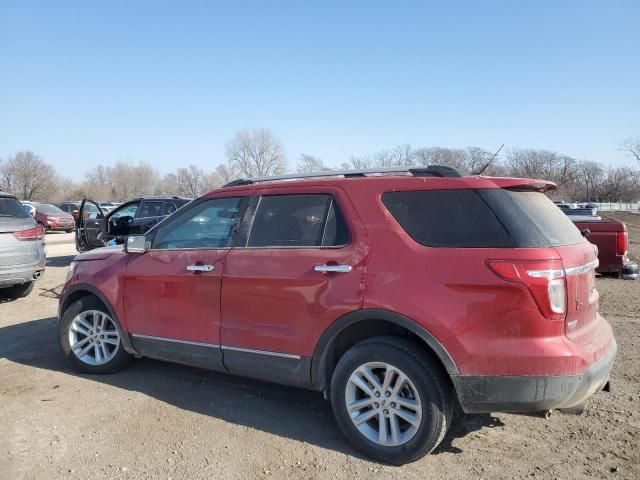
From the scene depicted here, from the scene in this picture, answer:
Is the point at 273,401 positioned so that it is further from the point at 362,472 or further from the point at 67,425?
the point at 67,425

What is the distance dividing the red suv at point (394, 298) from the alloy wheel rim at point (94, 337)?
811mm

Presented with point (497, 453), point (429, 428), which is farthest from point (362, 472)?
point (497, 453)

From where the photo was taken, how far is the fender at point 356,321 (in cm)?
297

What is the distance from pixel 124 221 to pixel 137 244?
865 centimetres

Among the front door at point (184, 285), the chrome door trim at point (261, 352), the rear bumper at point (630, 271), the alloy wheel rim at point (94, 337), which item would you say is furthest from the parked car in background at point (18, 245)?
the rear bumper at point (630, 271)

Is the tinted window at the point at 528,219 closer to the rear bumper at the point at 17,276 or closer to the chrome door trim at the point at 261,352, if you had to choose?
the chrome door trim at the point at 261,352

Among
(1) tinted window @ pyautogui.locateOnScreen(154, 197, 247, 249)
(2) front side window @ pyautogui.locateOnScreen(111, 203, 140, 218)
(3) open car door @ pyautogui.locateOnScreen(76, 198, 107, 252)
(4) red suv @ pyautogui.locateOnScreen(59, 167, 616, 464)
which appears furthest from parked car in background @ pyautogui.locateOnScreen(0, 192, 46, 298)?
(2) front side window @ pyautogui.locateOnScreen(111, 203, 140, 218)

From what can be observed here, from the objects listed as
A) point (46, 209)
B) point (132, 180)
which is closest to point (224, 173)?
point (132, 180)

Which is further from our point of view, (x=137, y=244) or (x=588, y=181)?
(x=588, y=181)

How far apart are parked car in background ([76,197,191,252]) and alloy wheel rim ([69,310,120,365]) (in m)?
5.55

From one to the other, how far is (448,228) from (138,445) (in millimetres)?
2558

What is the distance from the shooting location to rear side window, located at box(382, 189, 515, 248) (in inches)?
117

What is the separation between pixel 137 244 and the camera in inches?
174

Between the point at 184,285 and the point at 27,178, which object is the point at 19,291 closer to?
the point at 184,285
